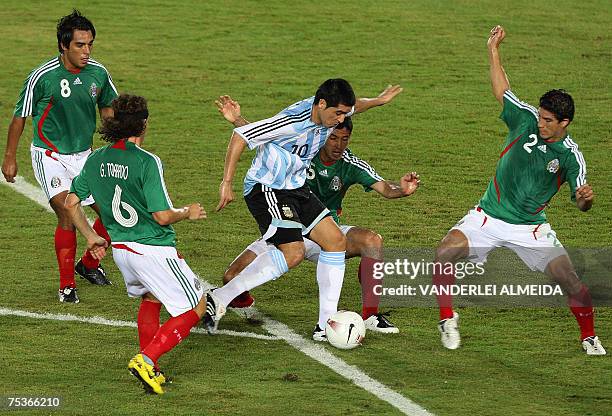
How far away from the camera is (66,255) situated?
986cm

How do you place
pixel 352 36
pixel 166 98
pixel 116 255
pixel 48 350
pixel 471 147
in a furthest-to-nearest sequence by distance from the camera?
1. pixel 352 36
2. pixel 166 98
3. pixel 471 147
4. pixel 48 350
5. pixel 116 255

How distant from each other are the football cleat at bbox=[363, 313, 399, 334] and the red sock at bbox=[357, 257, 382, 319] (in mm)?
81

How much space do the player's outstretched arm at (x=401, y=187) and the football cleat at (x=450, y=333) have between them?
1.00 metres

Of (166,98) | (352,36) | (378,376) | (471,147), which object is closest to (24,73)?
(166,98)

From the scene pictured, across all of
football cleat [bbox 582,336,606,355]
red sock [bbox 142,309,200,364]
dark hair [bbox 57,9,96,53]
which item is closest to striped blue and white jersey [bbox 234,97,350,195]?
red sock [bbox 142,309,200,364]

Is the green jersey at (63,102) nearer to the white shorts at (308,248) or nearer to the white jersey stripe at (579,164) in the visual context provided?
the white shorts at (308,248)

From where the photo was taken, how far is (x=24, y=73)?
1703 centimetres

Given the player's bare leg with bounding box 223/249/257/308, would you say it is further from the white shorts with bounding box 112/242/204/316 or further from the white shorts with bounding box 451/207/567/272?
the white shorts with bounding box 451/207/567/272

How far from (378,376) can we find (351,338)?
56cm

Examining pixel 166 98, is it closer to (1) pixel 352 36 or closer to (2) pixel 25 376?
(1) pixel 352 36

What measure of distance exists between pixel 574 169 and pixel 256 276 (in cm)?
238

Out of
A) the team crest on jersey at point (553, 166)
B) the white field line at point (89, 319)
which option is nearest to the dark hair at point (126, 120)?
the white field line at point (89, 319)

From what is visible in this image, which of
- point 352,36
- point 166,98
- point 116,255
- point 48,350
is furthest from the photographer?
point 352,36

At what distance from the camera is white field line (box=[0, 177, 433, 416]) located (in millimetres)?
7652
